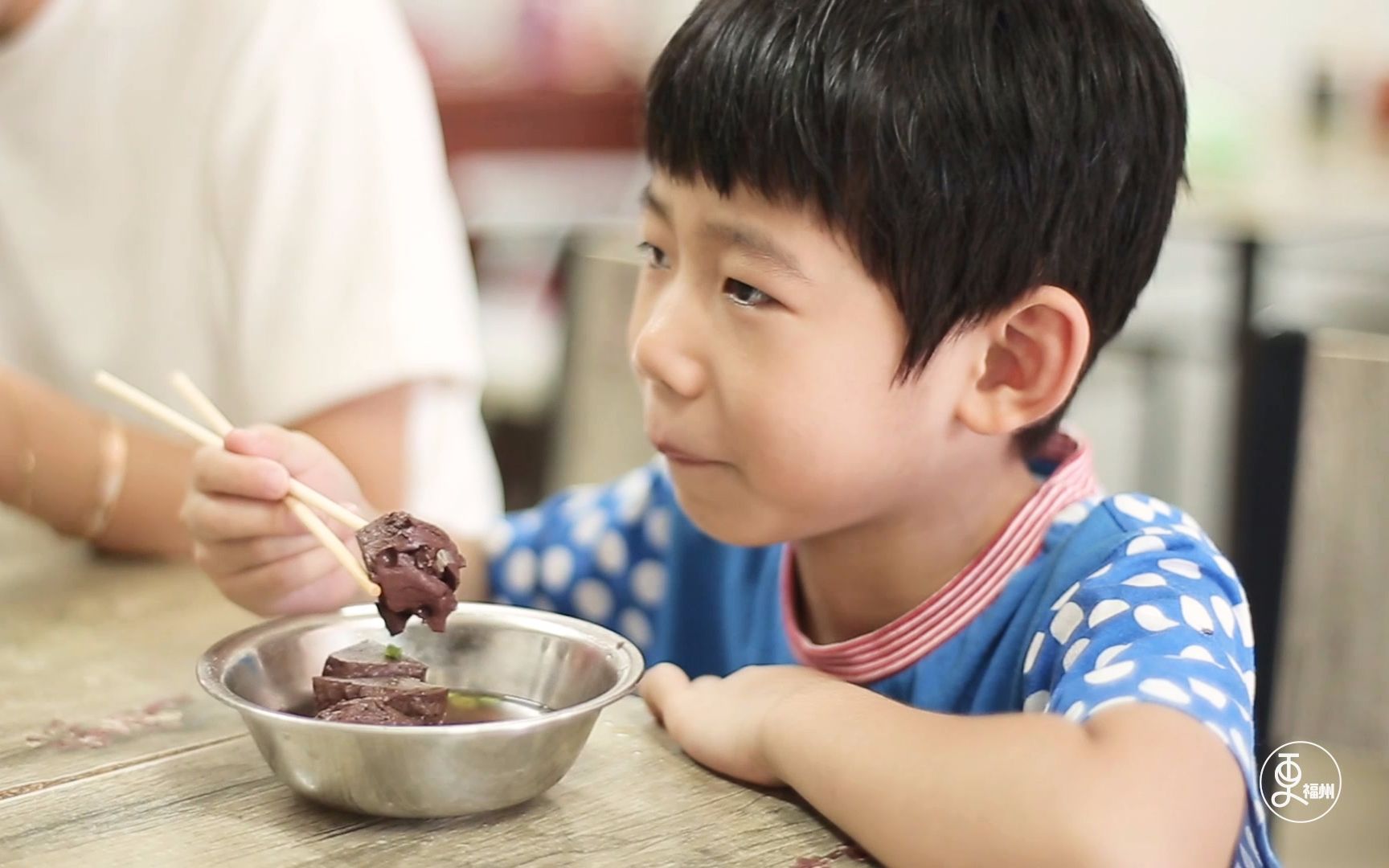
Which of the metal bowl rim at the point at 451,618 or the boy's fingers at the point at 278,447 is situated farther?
the boy's fingers at the point at 278,447

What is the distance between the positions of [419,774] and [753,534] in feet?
1.39

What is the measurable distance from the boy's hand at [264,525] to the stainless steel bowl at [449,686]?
0.14 meters

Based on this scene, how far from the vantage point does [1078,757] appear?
0.87 m

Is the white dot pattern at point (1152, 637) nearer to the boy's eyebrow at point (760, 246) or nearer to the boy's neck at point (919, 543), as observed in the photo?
the boy's neck at point (919, 543)

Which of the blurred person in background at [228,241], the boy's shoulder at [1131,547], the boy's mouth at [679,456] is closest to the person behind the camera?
the boy's shoulder at [1131,547]

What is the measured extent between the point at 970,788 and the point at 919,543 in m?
0.44

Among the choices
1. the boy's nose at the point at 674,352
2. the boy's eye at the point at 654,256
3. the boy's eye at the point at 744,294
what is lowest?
the boy's nose at the point at 674,352

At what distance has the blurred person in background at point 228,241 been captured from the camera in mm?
1567

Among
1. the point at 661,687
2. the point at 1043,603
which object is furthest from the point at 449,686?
the point at 1043,603

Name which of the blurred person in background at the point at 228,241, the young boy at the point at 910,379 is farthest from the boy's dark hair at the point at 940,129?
the blurred person in background at the point at 228,241

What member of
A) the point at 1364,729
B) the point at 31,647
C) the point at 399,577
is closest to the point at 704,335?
the point at 399,577

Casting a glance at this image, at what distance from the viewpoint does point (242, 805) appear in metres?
0.91

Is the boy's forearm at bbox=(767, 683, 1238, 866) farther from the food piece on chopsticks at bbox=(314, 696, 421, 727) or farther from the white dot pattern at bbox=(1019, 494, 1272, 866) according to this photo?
the food piece on chopsticks at bbox=(314, 696, 421, 727)

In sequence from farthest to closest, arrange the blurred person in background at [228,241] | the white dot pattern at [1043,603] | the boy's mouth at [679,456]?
1. the blurred person in background at [228,241]
2. the boy's mouth at [679,456]
3. the white dot pattern at [1043,603]
